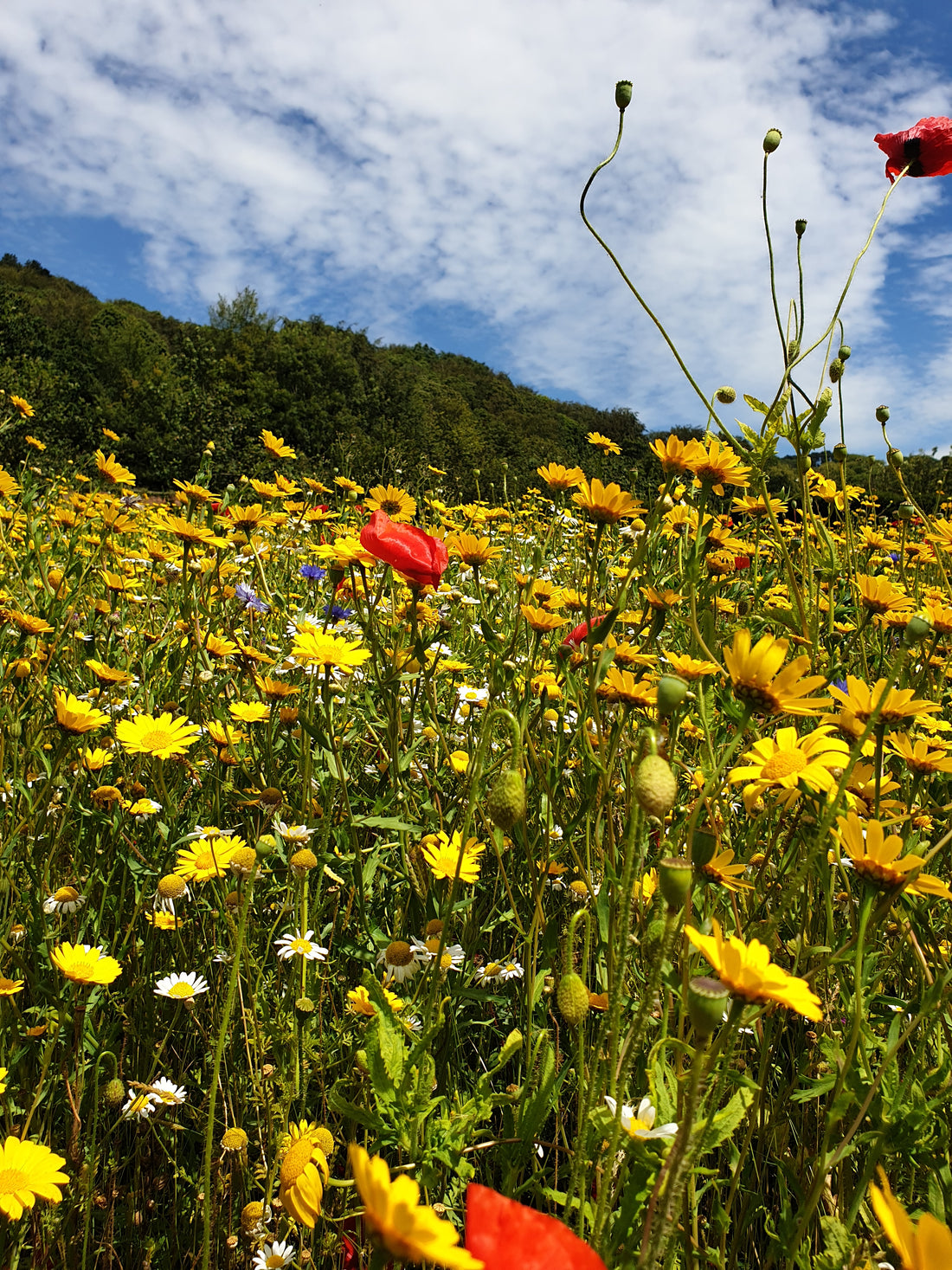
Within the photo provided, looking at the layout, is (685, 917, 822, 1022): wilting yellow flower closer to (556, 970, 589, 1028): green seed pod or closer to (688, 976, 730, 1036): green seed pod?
(688, 976, 730, 1036): green seed pod

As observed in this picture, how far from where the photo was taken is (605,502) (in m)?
1.36

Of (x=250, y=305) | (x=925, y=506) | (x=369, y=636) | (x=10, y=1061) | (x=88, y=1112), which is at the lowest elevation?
(x=88, y=1112)

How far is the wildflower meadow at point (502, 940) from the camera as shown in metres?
0.65

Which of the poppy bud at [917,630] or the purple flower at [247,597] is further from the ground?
the purple flower at [247,597]

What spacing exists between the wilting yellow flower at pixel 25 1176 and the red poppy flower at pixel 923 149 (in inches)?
81.1

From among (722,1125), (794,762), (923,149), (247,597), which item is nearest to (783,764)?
(794,762)

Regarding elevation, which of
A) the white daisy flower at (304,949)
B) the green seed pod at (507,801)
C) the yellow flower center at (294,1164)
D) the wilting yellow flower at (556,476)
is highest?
the wilting yellow flower at (556,476)

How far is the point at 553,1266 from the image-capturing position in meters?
0.37

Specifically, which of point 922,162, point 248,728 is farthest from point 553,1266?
point 922,162

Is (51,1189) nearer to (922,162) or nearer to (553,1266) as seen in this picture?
(553,1266)

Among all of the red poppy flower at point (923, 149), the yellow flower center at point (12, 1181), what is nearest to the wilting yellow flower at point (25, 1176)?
→ the yellow flower center at point (12, 1181)

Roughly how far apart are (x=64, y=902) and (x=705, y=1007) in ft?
3.75

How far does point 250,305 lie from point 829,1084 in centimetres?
3974

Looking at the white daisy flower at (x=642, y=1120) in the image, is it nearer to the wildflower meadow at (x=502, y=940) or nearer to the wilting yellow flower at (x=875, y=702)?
the wildflower meadow at (x=502, y=940)
